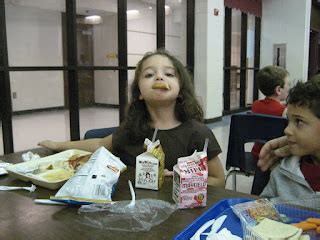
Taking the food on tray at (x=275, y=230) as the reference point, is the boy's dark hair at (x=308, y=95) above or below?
above

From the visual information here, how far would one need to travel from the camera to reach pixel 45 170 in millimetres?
1120

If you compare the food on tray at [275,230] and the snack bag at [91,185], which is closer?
the food on tray at [275,230]

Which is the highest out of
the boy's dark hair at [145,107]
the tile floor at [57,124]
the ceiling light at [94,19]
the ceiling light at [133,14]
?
the ceiling light at [133,14]

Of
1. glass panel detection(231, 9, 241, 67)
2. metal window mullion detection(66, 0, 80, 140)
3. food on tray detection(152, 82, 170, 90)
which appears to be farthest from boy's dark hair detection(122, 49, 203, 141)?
glass panel detection(231, 9, 241, 67)

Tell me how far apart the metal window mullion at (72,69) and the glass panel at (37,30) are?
1.08ft

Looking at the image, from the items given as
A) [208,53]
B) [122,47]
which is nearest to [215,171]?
[122,47]

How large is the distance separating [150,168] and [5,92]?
97.2 inches

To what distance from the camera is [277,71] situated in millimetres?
2674

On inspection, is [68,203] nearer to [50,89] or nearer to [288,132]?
[288,132]

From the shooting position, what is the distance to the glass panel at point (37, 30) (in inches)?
154

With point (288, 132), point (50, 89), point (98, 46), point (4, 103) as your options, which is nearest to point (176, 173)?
point (288, 132)

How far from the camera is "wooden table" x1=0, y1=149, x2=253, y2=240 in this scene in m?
0.72

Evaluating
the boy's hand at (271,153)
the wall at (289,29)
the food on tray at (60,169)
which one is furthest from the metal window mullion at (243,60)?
the food on tray at (60,169)

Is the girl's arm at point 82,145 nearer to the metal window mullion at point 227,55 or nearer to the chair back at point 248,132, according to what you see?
the chair back at point 248,132
